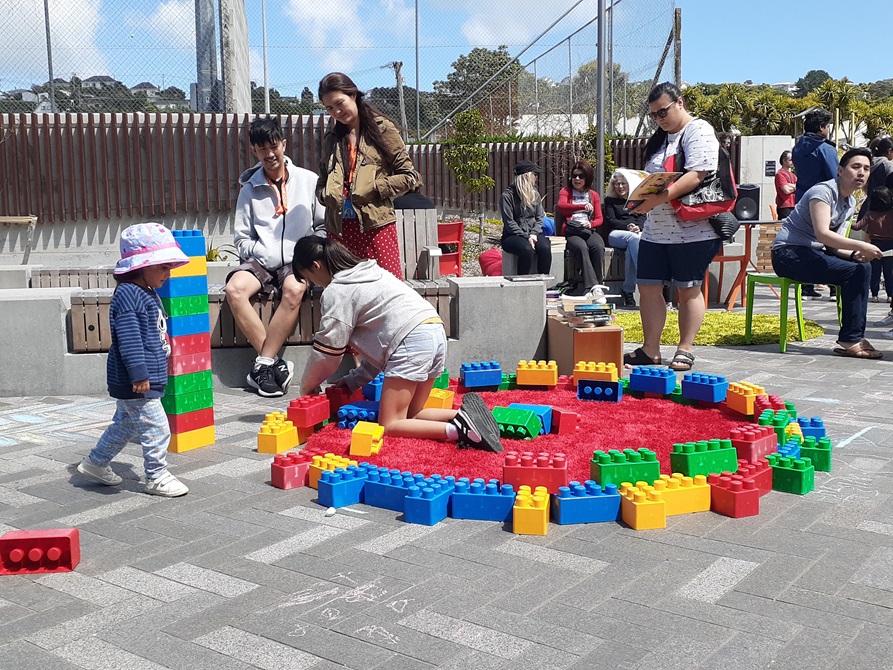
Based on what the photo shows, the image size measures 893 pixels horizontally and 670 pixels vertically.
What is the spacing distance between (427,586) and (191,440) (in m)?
2.25

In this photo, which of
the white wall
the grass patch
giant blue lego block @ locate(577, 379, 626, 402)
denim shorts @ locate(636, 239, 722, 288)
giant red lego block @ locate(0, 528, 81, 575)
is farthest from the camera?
the white wall

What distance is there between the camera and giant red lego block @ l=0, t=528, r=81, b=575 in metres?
3.11

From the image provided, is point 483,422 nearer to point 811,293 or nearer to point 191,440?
point 191,440

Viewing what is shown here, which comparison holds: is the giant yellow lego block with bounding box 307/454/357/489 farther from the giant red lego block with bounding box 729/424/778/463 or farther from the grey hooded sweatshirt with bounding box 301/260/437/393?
the giant red lego block with bounding box 729/424/778/463

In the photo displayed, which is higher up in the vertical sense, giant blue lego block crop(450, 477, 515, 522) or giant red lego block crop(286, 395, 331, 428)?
giant red lego block crop(286, 395, 331, 428)

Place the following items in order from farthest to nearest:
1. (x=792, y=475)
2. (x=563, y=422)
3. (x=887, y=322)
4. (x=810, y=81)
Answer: (x=810, y=81) → (x=887, y=322) → (x=563, y=422) → (x=792, y=475)

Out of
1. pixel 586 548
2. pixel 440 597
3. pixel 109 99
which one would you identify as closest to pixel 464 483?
pixel 586 548

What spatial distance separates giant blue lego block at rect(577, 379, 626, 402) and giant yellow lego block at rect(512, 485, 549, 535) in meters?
2.25

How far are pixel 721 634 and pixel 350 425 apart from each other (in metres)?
2.84

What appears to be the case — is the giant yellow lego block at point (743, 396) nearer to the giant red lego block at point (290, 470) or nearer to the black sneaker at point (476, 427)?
the black sneaker at point (476, 427)

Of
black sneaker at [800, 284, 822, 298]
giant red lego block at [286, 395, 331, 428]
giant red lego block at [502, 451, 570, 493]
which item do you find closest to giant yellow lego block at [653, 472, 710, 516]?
giant red lego block at [502, 451, 570, 493]

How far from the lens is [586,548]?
3.29 m

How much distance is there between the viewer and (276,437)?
15.1ft

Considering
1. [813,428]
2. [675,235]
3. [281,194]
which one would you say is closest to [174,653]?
[813,428]
